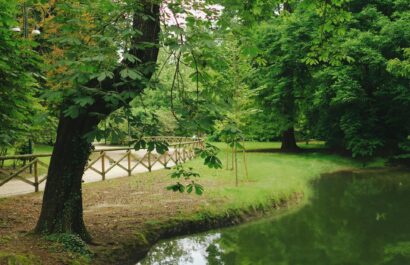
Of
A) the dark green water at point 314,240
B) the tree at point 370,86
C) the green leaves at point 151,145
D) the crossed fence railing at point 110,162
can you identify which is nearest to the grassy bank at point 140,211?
the dark green water at point 314,240

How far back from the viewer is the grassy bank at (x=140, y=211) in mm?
7176

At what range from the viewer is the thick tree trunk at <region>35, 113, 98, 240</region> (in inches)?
275

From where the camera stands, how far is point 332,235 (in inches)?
397

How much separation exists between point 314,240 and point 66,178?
5.96m

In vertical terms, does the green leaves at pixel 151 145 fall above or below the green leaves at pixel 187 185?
above

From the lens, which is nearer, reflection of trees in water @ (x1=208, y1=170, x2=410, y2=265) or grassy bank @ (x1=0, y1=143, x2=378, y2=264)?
grassy bank @ (x1=0, y1=143, x2=378, y2=264)

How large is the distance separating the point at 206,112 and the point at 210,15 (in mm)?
1314

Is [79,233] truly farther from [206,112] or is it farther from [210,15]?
[210,15]

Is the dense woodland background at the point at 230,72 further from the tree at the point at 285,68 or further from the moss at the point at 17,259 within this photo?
the moss at the point at 17,259

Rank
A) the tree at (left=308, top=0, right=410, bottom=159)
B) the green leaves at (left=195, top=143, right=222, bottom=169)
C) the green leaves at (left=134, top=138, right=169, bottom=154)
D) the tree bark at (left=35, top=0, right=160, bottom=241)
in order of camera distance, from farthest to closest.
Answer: the tree at (left=308, top=0, right=410, bottom=159), the tree bark at (left=35, top=0, right=160, bottom=241), the green leaves at (left=195, top=143, right=222, bottom=169), the green leaves at (left=134, top=138, right=169, bottom=154)

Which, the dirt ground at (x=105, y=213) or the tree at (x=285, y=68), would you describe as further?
the tree at (x=285, y=68)

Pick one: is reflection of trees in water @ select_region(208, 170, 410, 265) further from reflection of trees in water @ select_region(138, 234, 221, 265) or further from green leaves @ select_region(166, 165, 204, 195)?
green leaves @ select_region(166, 165, 204, 195)

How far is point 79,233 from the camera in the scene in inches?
296

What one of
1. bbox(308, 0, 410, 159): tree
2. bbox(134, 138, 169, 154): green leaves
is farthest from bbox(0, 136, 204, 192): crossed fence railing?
bbox(308, 0, 410, 159): tree
